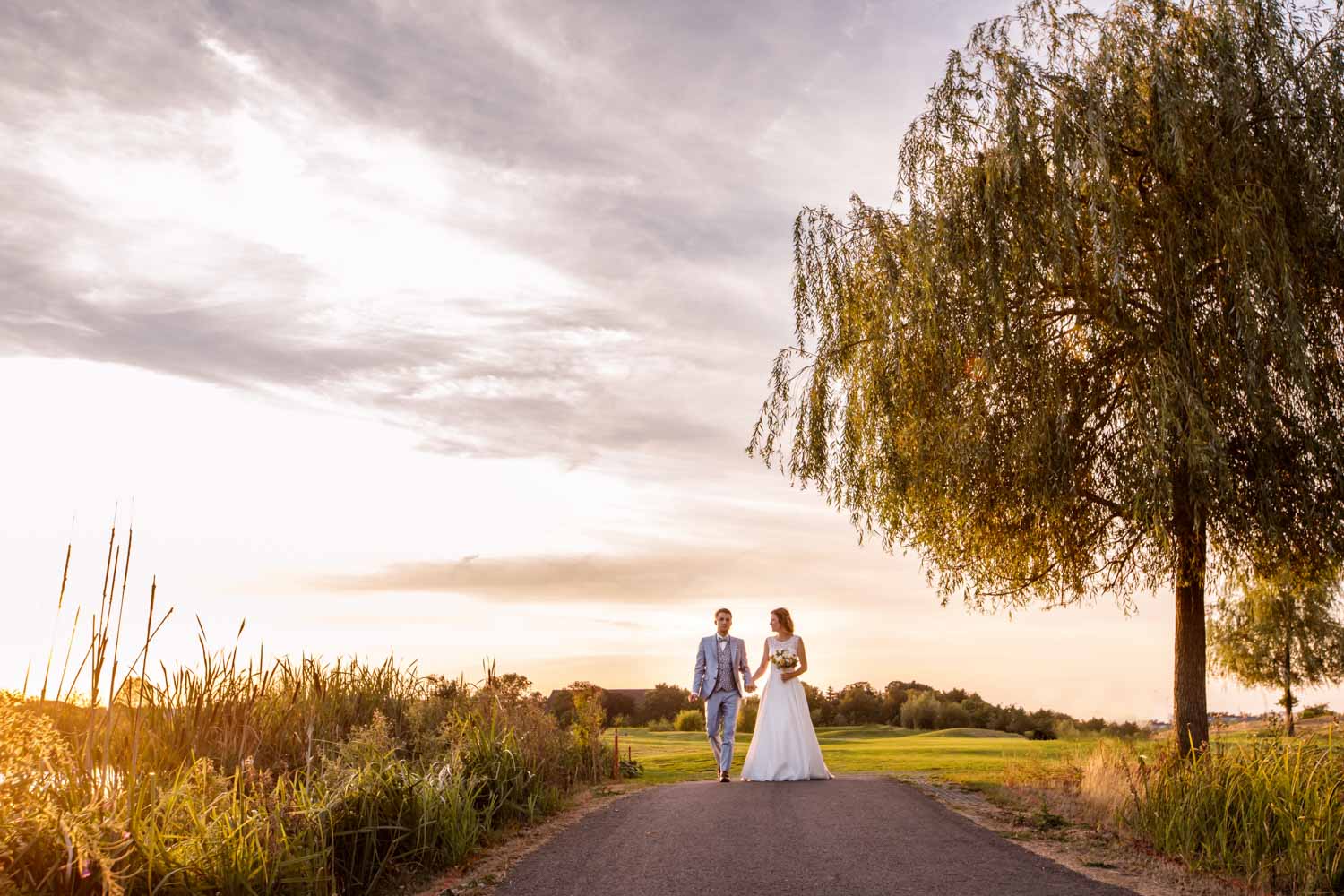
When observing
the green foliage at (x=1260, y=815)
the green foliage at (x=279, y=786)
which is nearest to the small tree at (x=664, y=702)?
the green foliage at (x=279, y=786)

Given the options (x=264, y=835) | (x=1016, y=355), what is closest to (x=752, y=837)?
(x=264, y=835)

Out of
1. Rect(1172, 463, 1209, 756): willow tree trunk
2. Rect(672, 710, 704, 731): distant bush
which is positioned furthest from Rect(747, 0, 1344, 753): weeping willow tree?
Rect(672, 710, 704, 731): distant bush

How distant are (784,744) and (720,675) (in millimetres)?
1218

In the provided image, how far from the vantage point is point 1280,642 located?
102ft

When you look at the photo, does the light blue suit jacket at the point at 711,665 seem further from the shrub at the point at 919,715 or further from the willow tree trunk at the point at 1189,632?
the shrub at the point at 919,715

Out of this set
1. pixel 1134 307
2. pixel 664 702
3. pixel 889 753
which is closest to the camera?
pixel 1134 307

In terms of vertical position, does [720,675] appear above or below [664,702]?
above

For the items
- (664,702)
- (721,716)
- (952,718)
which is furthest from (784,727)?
(952,718)

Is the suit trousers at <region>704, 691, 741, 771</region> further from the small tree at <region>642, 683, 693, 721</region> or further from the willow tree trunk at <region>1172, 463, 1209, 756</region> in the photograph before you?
the small tree at <region>642, 683, 693, 721</region>

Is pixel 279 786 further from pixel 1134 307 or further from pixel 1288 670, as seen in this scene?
pixel 1288 670

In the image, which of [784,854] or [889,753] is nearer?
[784,854]

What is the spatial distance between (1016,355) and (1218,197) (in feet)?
8.97

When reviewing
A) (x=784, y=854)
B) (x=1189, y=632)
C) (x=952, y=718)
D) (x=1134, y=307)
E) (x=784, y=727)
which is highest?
(x=1134, y=307)

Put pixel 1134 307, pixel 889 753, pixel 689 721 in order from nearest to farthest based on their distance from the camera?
pixel 1134 307 → pixel 889 753 → pixel 689 721
